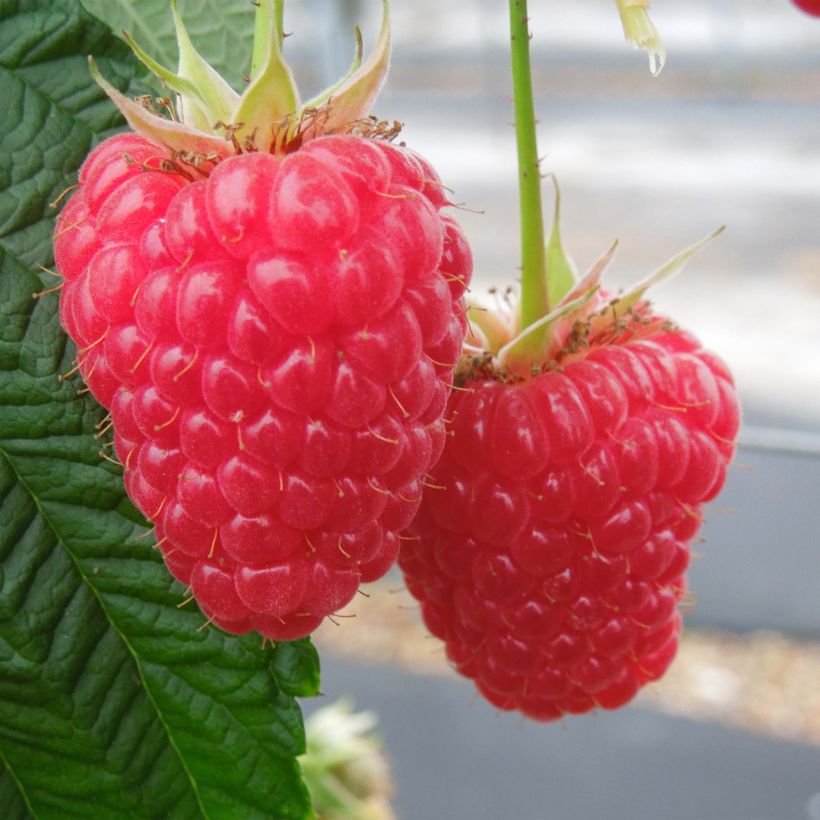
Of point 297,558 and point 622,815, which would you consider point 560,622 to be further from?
point 622,815

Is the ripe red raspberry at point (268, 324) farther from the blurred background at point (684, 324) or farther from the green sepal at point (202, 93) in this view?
the blurred background at point (684, 324)

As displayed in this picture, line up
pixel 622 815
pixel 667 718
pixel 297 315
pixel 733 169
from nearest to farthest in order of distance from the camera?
pixel 297 315, pixel 622 815, pixel 667 718, pixel 733 169

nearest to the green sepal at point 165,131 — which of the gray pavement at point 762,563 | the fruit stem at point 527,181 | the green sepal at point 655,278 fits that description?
the fruit stem at point 527,181

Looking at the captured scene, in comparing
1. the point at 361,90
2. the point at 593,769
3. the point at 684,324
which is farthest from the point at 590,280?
the point at 684,324

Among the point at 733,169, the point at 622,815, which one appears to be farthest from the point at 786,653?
the point at 733,169

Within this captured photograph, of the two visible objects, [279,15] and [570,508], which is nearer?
[279,15]

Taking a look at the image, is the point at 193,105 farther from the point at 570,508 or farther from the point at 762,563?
the point at 762,563
